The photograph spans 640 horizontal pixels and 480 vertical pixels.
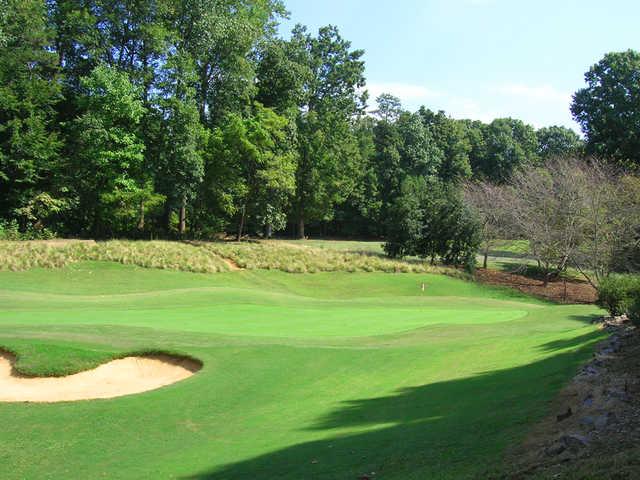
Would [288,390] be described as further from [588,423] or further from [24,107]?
[24,107]

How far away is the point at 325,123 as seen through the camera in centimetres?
6400

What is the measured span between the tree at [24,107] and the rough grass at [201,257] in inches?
243

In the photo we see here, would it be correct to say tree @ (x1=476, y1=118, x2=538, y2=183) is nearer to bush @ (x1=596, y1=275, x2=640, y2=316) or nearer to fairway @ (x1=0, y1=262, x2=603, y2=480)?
fairway @ (x1=0, y1=262, x2=603, y2=480)

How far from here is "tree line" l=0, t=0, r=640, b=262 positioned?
39.9 meters

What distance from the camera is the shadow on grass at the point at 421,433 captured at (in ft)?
23.8

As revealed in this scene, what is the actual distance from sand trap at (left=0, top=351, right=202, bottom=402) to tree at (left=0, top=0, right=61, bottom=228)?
1082 inches

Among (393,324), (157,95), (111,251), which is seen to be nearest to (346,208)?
(157,95)

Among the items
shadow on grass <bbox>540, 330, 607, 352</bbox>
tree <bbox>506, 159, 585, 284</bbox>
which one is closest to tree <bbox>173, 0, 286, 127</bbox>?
tree <bbox>506, 159, 585, 284</bbox>

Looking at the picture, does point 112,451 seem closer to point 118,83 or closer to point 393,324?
point 393,324

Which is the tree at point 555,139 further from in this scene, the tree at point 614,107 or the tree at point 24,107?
the tree at point 24,107

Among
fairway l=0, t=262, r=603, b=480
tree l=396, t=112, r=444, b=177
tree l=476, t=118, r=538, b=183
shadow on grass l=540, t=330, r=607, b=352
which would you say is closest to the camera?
fairway l=0, t=262, r=603, b=480

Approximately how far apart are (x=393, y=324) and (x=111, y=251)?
75.4 ft

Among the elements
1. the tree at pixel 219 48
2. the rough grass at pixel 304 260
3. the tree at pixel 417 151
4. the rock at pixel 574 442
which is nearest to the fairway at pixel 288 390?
the rock at pixel 574 442

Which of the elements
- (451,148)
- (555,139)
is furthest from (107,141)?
(555,139)
